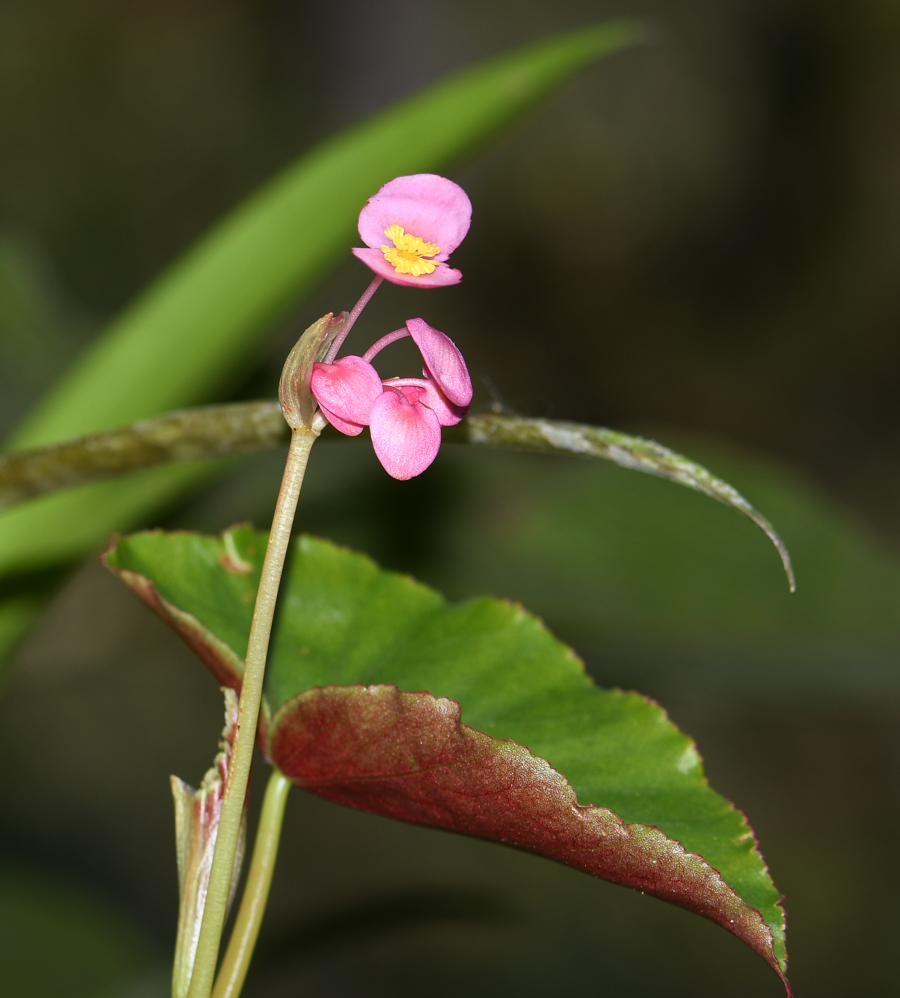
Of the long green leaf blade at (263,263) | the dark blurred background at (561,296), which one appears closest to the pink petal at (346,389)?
the long green leaf blade at (263,263)

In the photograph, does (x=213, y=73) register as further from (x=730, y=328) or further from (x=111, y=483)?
(x=111, y=483)

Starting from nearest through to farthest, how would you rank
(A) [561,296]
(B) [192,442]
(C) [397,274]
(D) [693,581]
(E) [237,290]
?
(C) [397,274] → (B) [192,442] → (E) [237,290] → (D) [693,581] → (A) [561,296]

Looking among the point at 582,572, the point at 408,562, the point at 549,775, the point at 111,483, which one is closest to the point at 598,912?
the point at 582,572

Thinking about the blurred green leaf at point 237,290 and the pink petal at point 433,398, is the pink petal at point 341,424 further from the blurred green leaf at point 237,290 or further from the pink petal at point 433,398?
the blurred green leaf at point 237,290

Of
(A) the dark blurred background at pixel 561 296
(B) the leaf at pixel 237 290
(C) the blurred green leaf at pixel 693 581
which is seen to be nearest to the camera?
(B) the leaf at pixel 237 290

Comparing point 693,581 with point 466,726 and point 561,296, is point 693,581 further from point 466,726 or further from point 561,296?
point 561,296

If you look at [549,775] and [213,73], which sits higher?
[213,73]

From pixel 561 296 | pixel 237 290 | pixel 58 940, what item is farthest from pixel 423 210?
pixel 561 296

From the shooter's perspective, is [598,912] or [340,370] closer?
[340,370]
